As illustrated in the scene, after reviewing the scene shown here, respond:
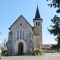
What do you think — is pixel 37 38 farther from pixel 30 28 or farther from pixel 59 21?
pixel 59 21

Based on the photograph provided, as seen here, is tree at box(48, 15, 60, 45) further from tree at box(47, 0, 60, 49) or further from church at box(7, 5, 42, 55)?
church at box(7, 5, 42, 55)

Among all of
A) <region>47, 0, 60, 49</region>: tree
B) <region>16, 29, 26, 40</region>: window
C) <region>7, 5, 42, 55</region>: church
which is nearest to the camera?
<region>47, 0, 60, 49</region>: tree

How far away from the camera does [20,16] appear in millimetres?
55312

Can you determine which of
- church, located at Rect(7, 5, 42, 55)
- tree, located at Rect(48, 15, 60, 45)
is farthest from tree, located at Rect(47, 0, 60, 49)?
church, located at Rect(7, 5, 42, 55)

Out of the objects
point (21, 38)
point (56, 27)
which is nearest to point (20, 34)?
point (21, 38)

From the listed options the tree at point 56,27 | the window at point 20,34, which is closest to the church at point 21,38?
the window at point 20,34

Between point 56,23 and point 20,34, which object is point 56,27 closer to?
point 56,23

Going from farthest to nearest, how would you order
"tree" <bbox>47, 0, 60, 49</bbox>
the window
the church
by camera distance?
the window < the church < "tree" <bbox>47, 0, 60, 49</bbox>

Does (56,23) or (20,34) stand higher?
(20,34)

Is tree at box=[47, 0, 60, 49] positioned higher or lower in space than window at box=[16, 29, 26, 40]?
lower

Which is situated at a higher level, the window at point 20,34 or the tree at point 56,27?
the window at point 20,34

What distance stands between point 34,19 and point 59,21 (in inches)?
2069

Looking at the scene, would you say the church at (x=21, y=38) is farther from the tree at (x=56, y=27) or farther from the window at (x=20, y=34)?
the tree at (x=56, y=27)

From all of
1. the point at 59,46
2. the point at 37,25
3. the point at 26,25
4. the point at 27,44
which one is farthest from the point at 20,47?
the point at 59,46
